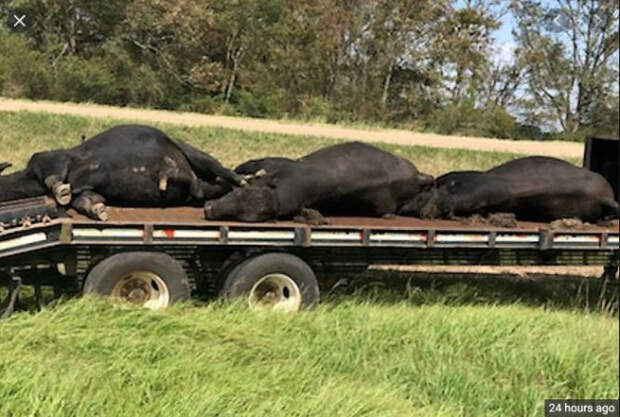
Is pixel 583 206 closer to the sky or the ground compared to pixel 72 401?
closer to the sky

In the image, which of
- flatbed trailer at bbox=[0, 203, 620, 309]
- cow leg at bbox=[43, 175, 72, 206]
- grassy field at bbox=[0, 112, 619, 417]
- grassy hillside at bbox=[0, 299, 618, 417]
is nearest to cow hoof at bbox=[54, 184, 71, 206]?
cow leg at bbox=[43, 175, 72, 206]

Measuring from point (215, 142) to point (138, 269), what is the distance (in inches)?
361

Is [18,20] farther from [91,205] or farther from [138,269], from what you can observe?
[138,269]

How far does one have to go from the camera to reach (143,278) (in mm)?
4734

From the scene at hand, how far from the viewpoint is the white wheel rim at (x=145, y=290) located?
470 centimetres

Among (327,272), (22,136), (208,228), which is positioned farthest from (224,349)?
(22,136)

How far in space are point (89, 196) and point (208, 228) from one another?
0.91m

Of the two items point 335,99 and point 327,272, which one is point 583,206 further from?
point 335,99

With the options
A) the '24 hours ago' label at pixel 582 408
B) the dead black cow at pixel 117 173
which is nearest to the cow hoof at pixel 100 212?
the dead black cow at pixel 117 173

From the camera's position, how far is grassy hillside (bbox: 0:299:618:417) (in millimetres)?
2676

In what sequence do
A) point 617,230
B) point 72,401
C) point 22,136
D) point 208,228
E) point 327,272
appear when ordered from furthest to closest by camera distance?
point 22,136
point 617,230
point 327,272
point 208,228
point 72,401

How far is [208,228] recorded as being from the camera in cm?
484

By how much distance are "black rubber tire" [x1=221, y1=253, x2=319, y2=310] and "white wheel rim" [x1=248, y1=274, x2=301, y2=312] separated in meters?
0.03

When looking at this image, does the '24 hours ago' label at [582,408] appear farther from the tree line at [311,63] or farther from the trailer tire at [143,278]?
A: the trailer tire at [143,278]
